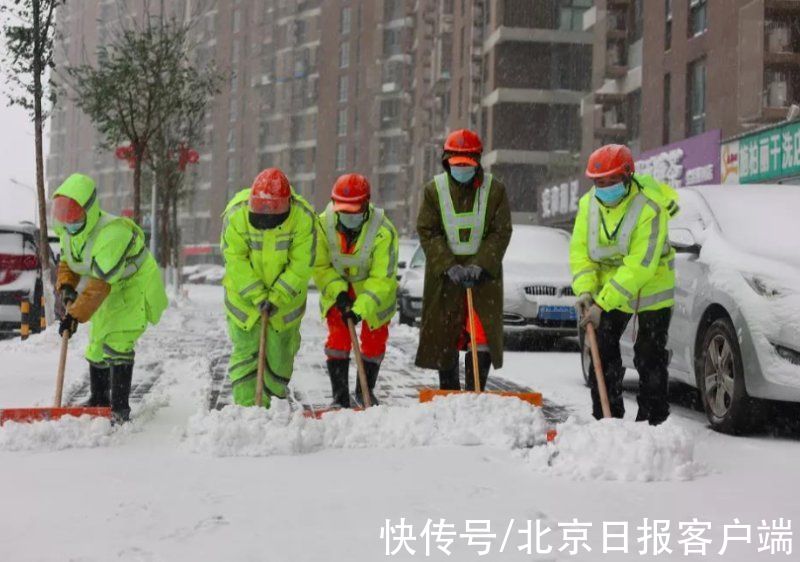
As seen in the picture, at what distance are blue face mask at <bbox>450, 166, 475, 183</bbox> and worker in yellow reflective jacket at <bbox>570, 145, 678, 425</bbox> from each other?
2.38 feet

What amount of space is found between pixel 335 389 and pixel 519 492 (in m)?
2.64

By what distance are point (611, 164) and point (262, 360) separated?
2.34 m

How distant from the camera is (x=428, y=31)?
7281 centimetres

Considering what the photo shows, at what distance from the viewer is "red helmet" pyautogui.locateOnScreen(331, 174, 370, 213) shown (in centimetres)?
732

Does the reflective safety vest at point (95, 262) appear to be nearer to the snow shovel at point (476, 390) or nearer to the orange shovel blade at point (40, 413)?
the orange shovel blade at point (40, 413)

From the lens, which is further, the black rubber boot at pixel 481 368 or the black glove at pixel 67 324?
the black rubber boot at pixel 481 368

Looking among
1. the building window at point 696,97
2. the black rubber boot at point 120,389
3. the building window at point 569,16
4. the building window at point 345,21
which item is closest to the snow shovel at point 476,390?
the black rubber boot at point 120,389

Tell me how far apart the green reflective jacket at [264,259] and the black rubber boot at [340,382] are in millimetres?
641

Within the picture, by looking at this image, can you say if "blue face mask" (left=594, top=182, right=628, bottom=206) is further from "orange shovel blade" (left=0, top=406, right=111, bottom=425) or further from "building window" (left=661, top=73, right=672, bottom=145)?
"building window" (left=661, top=73, right=672, bottom=145)

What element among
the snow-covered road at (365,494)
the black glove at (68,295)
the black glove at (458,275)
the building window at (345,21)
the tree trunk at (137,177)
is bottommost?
the snow-covered road at (365,494)

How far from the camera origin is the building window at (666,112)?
101 feet

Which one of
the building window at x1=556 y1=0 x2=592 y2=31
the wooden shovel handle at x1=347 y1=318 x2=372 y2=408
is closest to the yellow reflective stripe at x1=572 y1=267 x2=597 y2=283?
the wooden shovel handle at x1=347 y1=318 x2=372 y2=408

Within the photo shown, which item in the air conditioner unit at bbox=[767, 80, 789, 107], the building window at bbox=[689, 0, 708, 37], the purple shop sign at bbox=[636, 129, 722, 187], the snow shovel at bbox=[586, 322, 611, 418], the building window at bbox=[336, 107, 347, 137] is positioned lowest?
the snow shovel at bbox=[586, 322, 611, 418]

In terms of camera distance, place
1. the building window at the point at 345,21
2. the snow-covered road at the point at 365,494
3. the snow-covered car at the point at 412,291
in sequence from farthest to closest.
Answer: the building window at the point at 345,21 → the snow-covered car at the point at 412,291 → the snow-covered road at the point at 365,494
